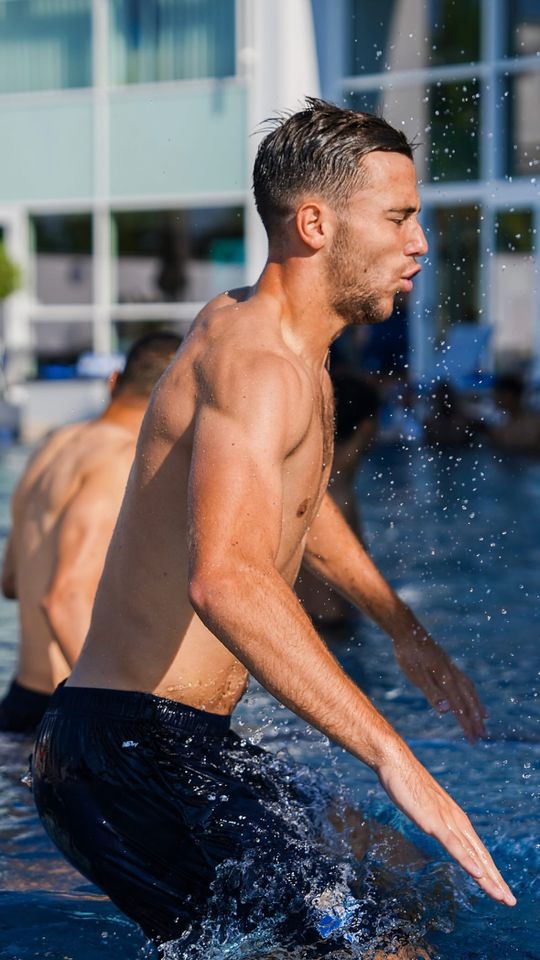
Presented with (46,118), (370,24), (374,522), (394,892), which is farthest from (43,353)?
(394,892)

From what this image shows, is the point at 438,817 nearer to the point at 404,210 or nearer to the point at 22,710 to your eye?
the point at 404,210

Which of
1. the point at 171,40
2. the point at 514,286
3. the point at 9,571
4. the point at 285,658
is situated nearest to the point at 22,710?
the point at 9,571

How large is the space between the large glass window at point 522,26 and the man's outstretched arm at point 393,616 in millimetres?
15099

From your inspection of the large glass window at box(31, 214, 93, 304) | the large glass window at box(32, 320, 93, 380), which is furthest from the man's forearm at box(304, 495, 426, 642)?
the large glass window at box(31, 214, 93, 304)

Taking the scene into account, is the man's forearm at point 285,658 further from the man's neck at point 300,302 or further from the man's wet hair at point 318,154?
the man's wet hair at point 318,154

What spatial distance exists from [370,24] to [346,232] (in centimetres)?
1654

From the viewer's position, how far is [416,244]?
2.79m

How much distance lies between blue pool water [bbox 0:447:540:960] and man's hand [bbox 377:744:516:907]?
49 centimetres

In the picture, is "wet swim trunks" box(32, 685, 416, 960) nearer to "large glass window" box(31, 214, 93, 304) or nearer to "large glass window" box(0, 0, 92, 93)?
"large glass window" box(31, 214, 93, 304)

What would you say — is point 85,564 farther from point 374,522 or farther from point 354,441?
point 374,522

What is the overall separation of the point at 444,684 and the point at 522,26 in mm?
15613

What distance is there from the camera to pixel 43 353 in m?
19.1

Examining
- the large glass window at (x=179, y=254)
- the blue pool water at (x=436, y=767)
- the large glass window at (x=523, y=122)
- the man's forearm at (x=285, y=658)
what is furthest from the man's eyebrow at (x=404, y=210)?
the large glass window at (x=179, y=254)

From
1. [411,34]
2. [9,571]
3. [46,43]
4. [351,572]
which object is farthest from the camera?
[46,43]
